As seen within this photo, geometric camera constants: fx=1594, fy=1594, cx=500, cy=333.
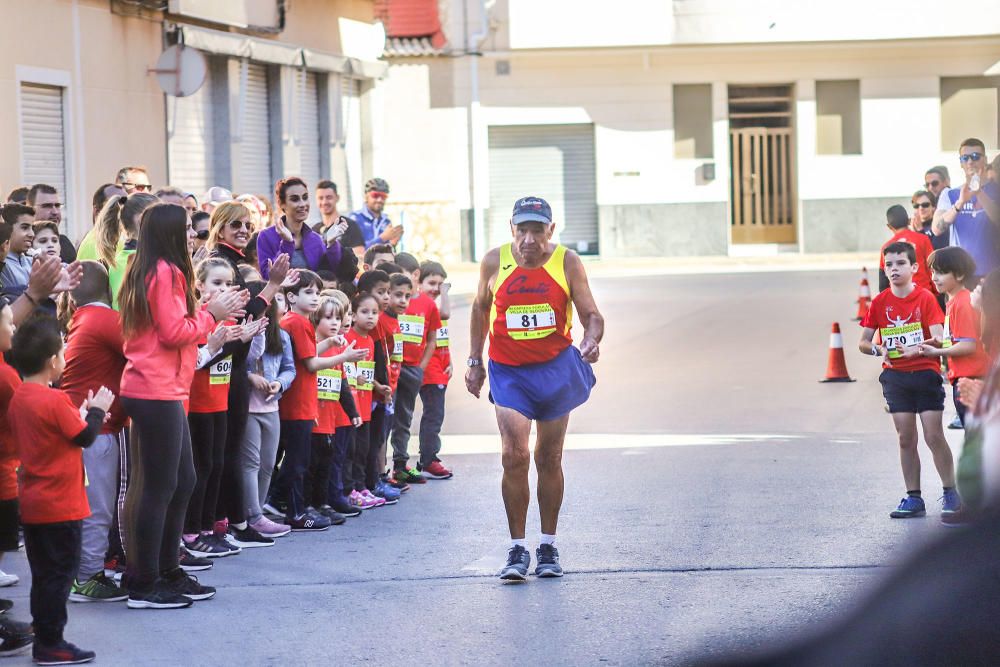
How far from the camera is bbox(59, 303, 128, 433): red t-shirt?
274 inches

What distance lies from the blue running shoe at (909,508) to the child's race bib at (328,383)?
3.12 meters

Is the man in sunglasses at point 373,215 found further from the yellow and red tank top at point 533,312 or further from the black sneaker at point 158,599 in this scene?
the black sneaker at point 158,599

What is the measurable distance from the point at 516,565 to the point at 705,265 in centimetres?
2855

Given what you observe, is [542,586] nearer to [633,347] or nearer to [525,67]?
[633,347]

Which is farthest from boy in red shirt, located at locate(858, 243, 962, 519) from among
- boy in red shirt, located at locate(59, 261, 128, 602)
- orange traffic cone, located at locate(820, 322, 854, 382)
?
orange traffic cone, located at locate(820, 322, 854, 382)

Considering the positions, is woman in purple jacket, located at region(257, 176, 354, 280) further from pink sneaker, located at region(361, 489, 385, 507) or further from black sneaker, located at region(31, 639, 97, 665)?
black sneaker, located at region(31, 639, 97, 665)

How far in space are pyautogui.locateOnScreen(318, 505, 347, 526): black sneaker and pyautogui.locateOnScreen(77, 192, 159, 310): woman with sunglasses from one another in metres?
1.93

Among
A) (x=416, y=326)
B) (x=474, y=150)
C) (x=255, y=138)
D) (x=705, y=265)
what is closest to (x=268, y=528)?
(x=416, y=326)

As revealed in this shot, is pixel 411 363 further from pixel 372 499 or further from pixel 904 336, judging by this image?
pixel 904 336

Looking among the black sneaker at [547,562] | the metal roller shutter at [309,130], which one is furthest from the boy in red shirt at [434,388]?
the metal roller shutter at [309,130]

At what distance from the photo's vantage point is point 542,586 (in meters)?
7.16

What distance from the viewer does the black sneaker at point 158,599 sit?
22.3ft

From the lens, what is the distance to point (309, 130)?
27.8 metres

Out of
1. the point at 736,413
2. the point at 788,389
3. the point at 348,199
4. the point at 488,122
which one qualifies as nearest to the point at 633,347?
the point at 788,389
